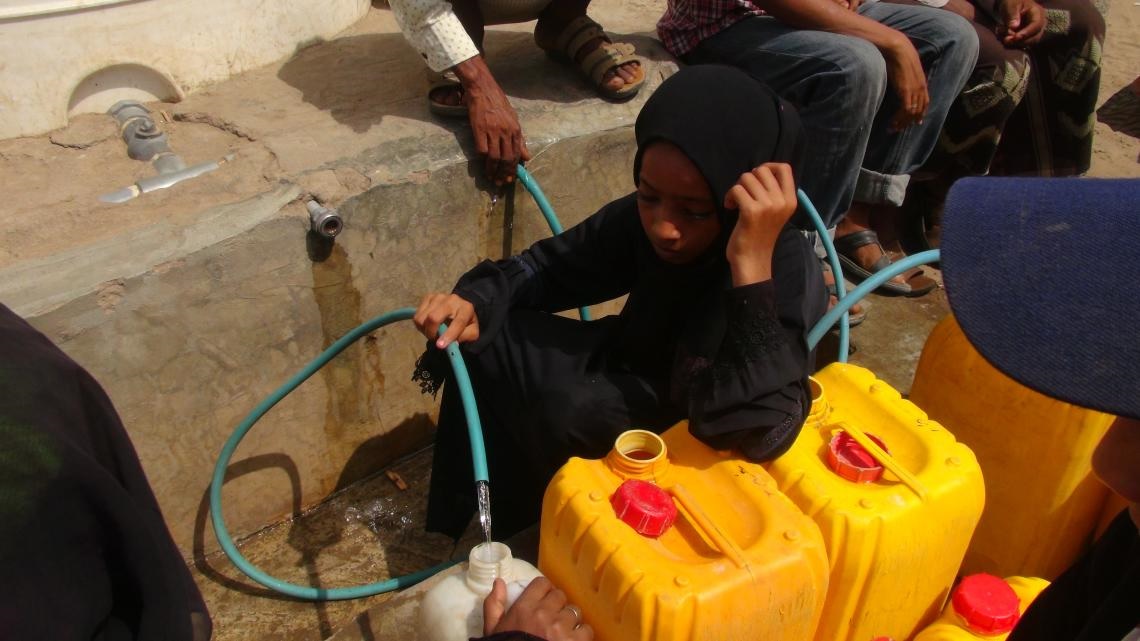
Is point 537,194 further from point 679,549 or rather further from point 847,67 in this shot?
point 679,549

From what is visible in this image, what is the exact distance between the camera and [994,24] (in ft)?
11.3

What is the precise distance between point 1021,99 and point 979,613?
2.69m

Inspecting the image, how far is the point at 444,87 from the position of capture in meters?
2.62

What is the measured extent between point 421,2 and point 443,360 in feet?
3.37

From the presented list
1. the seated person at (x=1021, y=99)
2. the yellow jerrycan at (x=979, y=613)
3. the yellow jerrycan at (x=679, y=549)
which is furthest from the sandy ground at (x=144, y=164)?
the seated person at (x=1021, y=99)

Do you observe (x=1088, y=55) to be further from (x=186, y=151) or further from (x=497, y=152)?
(x=186, y=151)

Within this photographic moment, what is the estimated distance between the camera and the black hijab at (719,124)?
1.73 metres

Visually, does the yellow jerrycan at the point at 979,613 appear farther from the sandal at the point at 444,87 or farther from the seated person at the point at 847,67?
the sandal at the point at 444,87

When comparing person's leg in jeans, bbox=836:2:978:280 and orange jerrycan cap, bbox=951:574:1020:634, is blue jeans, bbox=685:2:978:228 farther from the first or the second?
orange jerrycan cap, bbox=951:574:1020:634

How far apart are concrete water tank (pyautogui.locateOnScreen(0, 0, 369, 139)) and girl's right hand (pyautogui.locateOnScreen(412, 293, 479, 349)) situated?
1.34m

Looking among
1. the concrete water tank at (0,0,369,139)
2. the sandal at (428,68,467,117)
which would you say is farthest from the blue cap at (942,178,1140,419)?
the concrete water tank at (0,0,369,139)

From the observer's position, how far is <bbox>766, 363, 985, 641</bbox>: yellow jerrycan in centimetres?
156

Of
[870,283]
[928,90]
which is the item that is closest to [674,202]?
[870,283]

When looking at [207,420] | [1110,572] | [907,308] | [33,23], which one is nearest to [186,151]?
[33,23]
